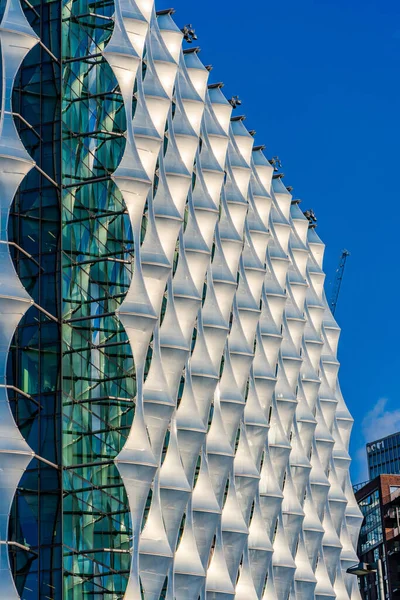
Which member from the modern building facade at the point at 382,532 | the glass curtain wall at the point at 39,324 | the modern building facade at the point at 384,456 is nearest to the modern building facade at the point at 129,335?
the glass curtain wall at the point at 39,324

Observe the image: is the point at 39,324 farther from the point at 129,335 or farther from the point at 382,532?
the point at 382,532

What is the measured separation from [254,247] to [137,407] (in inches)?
1043

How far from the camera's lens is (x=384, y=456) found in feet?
567

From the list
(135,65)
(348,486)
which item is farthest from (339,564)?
(135,65)

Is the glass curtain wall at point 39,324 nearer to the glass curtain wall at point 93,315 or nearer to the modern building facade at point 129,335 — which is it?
the modern building facade at point 129,335

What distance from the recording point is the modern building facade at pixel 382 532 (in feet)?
421

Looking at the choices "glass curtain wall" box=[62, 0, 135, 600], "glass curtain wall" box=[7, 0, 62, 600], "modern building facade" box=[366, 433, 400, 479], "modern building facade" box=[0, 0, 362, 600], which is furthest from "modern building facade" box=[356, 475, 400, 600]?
"glass curtain wall" box=[7, 0, 62, 600]

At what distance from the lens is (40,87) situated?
6781cm

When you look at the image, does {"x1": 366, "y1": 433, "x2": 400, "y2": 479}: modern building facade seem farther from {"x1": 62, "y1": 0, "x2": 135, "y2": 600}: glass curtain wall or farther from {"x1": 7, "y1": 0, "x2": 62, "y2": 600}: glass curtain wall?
{"x1": 7, "y1": 0, "x2": 62, "y2": 600}: glass curtain wall

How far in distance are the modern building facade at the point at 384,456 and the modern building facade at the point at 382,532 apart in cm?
2988

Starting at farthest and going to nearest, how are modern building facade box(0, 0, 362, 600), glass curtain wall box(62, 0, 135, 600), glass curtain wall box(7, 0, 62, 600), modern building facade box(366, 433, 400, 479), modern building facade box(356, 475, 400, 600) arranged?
modern building facade box(366, 433, 400, 479) < modern building facade box(356, 475, 400, 600) < glass curtain wall box(62, 0, 135, 600) < modern building facade box(0, 0, 362, 600) < glass curtain wall box(7, 0, 62, 600)

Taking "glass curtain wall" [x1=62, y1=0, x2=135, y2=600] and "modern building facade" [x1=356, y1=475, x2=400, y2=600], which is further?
"modern building facade" [x1=356, y1=475, x2=400, y2=600]

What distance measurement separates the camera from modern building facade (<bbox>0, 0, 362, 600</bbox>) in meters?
61.9

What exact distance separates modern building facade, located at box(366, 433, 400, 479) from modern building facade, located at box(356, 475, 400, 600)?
2988 cm
